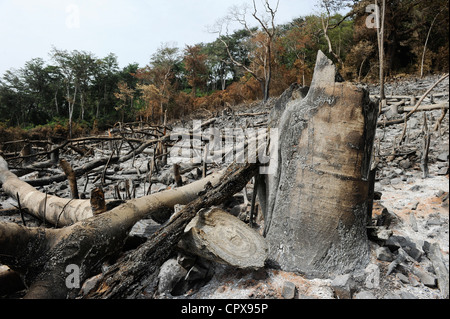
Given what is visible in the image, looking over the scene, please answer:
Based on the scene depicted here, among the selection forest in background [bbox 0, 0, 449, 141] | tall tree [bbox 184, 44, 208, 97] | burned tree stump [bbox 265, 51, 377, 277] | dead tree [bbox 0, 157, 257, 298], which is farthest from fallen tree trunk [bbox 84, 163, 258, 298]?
tall tree [bbox 184, 44, 208, 97]

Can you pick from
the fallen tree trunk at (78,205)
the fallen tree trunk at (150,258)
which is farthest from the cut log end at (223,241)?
the fallen tree trunk at (78,205)

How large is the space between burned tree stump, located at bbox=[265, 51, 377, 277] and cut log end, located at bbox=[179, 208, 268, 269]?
22 centimetres

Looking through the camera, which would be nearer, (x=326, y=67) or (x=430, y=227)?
(x=430, y=227)

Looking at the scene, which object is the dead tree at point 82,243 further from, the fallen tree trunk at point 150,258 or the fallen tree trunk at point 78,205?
the fallen tree trunk at point 78,205

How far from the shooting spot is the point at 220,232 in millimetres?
1598

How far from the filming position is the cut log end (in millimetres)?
1455

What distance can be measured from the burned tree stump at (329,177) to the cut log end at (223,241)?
219mm

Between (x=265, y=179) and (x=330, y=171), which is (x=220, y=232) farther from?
(x=330, y=171)

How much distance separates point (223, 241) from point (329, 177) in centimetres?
81

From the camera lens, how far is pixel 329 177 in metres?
1.46

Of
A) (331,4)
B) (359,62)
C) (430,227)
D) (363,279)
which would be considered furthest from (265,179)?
(331,4)

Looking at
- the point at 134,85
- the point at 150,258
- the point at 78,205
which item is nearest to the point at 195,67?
the point at 134,85

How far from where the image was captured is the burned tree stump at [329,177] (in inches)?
56.6
